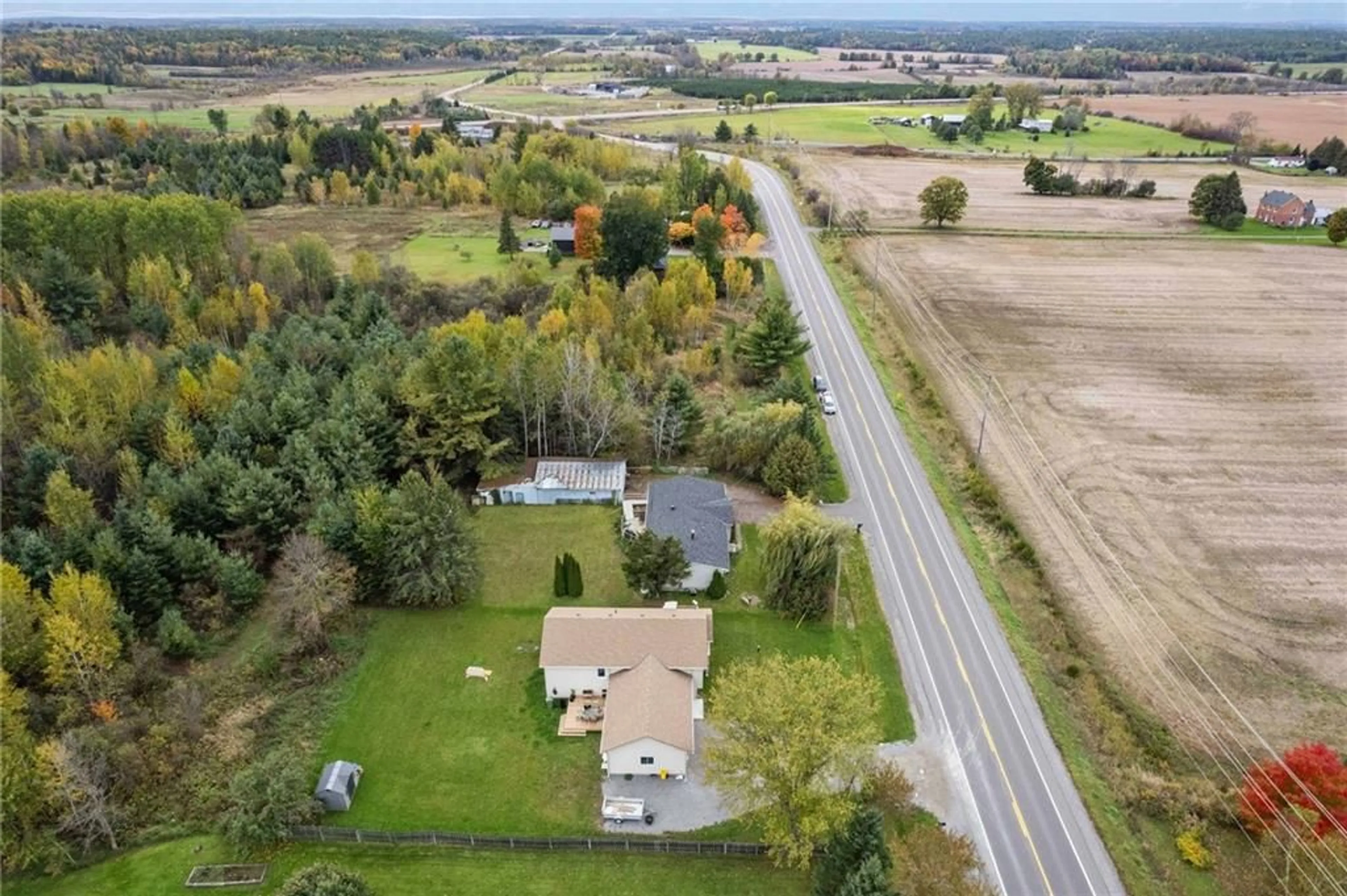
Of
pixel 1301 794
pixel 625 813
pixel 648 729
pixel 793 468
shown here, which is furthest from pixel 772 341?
pixel 1301 794

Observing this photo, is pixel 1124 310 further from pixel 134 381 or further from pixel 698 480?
pixel 134 381

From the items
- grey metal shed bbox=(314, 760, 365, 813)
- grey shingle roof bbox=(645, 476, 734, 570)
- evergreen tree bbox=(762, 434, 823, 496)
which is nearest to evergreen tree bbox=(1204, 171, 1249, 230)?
evergreen tree bbox=(762, 434, 823, 496)

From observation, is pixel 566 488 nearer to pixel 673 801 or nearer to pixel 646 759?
pixel 646 759

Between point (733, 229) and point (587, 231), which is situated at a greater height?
point (733, 229)

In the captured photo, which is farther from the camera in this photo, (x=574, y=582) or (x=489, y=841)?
(x=574, y=582)

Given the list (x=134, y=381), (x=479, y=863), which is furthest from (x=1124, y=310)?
(x=134, y=381)
